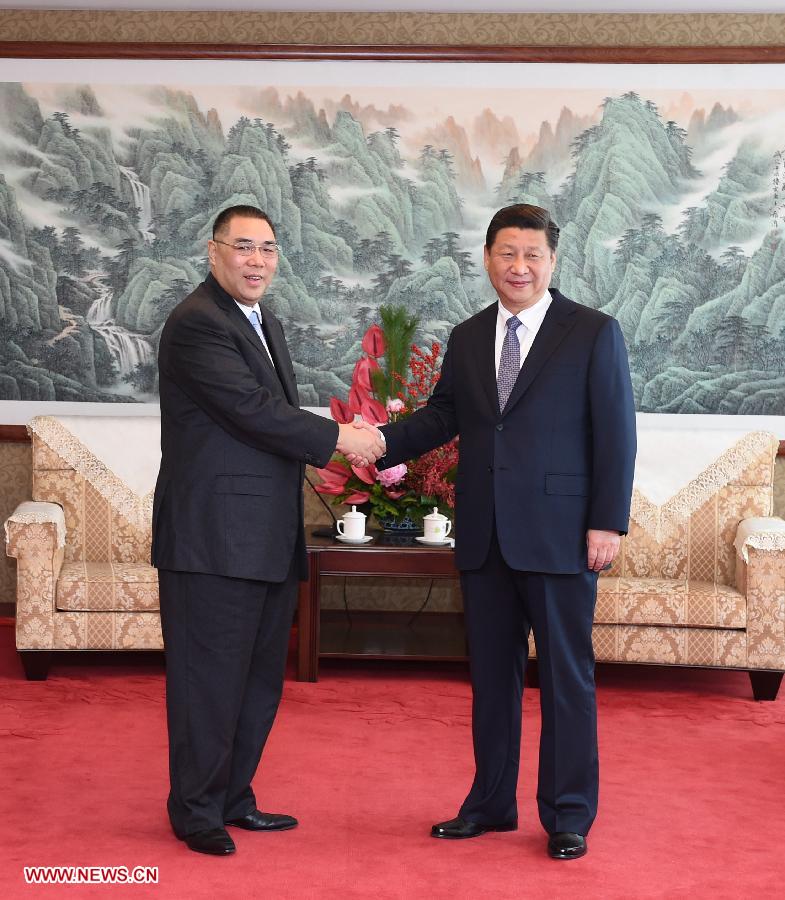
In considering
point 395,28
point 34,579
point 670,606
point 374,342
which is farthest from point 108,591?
point 395,28

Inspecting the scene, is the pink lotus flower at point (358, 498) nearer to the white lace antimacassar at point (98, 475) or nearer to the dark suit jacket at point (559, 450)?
the white lace antimacassar at point (98, 475)

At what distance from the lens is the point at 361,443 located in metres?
3.09

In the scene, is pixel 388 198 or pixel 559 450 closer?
pixel 559 450

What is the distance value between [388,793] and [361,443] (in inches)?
39.4

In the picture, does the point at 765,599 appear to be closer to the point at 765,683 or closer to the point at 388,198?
the point at 765,683

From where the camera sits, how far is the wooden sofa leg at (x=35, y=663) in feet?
14.6

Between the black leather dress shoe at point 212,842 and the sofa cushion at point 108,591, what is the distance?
182cm

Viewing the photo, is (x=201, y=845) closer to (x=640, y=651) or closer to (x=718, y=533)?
(x=640, y=651)

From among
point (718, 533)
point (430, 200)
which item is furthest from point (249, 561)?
point (430, 200)

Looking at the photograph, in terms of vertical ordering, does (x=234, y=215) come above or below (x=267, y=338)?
above

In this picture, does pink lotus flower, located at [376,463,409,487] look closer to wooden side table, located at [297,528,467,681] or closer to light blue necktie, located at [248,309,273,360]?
wooden side table, located at [297,528,467,681]

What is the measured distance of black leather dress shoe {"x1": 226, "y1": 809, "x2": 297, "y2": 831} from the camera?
2.89 meters

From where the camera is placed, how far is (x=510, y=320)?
113 inches

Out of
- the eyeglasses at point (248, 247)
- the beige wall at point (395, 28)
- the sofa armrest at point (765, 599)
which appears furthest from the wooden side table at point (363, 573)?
the beige wall at point (395, 28)
